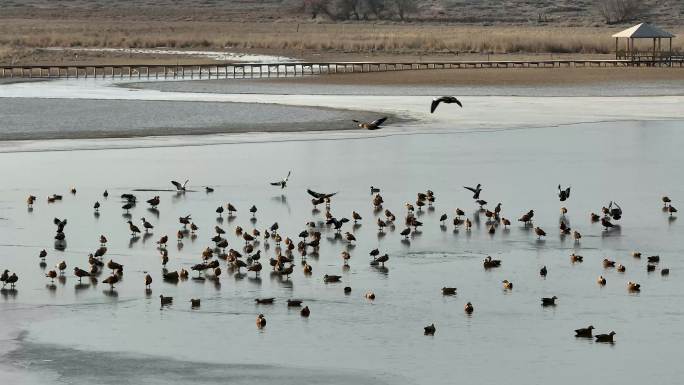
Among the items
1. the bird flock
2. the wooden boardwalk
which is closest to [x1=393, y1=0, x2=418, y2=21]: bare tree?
the wooden boardwalk

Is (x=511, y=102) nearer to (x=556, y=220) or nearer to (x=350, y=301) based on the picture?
(x=556, y=220)

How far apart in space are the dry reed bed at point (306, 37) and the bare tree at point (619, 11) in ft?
39.8

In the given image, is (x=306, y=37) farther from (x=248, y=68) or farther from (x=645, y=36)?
(x=645, y=36)

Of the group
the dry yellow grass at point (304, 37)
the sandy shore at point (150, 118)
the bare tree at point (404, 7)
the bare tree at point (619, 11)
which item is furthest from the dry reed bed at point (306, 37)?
the sandy shore at point (150, 118)

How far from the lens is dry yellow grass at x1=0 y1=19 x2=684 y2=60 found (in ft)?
353

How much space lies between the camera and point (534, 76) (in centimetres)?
7281

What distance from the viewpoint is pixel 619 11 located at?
6122 inches

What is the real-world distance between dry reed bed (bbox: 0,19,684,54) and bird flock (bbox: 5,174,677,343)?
8111 cm

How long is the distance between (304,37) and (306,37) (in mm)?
480

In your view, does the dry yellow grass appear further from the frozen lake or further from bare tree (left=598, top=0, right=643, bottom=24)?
the frozen lake

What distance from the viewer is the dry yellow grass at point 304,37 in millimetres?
107625

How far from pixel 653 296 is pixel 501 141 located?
20.6 metres

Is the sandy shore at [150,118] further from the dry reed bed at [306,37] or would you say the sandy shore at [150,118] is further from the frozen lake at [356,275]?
the dry reed bed at [306,37]

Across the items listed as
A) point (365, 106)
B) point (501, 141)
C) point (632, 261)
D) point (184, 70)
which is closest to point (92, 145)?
point (501, 141)
